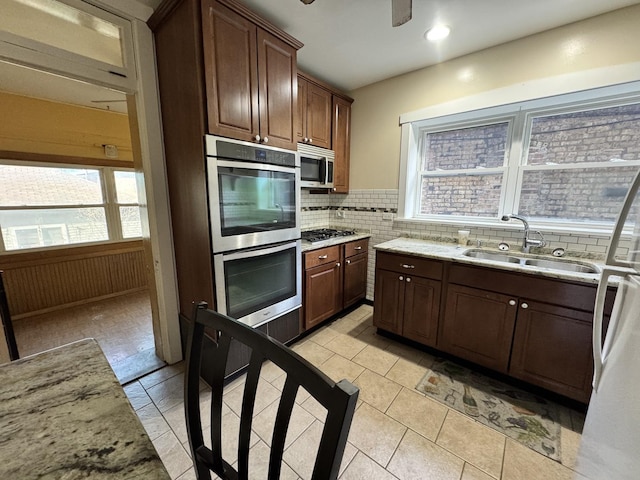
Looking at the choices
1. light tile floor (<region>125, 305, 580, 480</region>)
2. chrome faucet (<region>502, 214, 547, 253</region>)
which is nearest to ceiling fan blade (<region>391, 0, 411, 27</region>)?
chrome faucet (<region>502, 214, 547, 253</region>)

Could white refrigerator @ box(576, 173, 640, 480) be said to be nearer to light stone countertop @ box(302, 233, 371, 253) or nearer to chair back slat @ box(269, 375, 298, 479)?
chair back slat @ box(269, 375, 298, 479)

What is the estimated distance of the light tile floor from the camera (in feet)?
4.35

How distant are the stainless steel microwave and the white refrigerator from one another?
2125mm

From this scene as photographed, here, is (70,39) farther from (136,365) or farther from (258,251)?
(136,365)

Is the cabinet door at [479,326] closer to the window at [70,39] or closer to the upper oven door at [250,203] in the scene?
the upper oven door at [250,203]

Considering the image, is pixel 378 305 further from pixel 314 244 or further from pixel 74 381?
pixel 74 381

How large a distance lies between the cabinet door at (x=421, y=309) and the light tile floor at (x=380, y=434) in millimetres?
224

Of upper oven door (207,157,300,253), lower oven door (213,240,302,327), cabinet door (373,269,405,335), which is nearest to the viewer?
upper oven door (207,157,300,253)

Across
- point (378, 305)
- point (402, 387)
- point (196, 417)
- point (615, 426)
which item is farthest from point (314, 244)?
point (615, 426)

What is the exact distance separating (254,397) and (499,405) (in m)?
1.90

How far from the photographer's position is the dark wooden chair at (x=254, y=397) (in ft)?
→ 1.44

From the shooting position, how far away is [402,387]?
1.88 m

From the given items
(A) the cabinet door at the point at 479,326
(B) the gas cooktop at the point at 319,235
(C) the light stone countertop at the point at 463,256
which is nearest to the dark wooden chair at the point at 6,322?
(B) the gas cooktop at the point at 319,235

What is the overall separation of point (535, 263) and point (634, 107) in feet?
4.16
